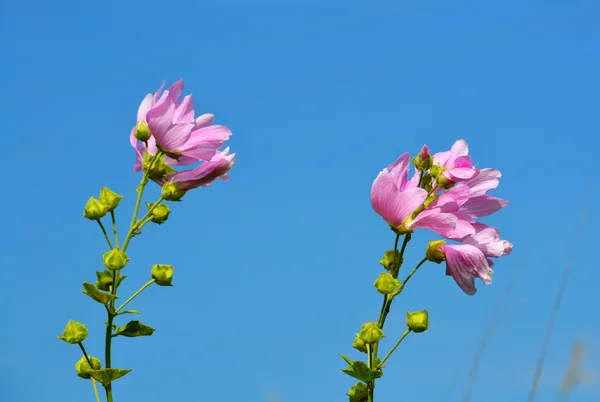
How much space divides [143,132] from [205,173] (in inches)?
7.5

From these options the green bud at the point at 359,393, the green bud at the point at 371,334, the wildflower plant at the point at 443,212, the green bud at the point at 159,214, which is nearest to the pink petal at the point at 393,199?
the wildflower plant at the point at 443,212

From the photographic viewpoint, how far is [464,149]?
6.90ft

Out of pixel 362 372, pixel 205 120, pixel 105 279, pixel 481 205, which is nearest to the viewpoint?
pixel 362 372

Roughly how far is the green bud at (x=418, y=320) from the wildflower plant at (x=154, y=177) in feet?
1.84

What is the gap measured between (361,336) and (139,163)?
801 mm

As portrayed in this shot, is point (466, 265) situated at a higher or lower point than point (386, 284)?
higher

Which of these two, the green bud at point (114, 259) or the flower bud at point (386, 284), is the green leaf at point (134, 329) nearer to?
the green bud at point (114, 259)

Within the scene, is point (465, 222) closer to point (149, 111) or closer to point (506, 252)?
point (506, 252)

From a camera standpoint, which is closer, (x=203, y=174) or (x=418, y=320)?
(x=418, y=320)

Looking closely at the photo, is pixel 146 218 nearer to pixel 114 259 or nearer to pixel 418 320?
pixel 114 259

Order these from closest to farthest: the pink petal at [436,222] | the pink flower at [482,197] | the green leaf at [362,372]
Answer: the green leaf at [362,372] < the pink petal at [436,222] < the pink flower at [482,197]

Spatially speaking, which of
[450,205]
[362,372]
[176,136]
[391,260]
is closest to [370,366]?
[362,372]

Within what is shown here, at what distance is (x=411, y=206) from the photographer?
2.03 meters

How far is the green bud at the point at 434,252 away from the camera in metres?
2.07
